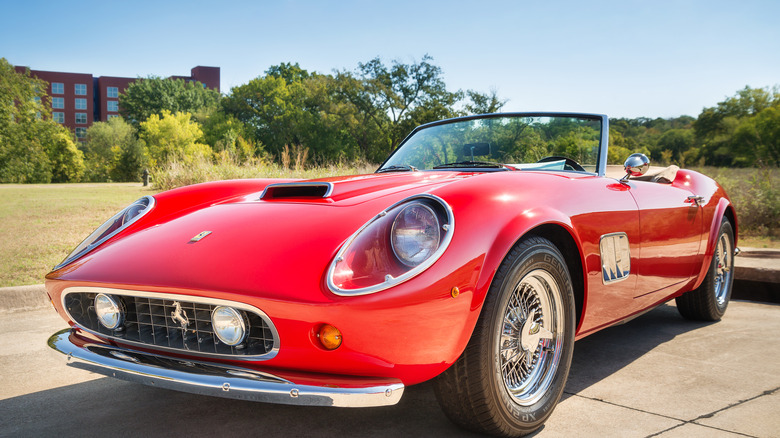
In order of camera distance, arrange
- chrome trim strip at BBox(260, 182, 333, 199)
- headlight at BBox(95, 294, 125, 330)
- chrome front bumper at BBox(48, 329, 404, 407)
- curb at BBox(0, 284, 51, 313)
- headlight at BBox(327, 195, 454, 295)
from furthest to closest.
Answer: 1. curb at BBox(0, 284, 51, 313)
2. chrome trim strip at BBox(260, 182, 333, 199)
3. headlight at BBox(95, 294, 125, 330)
4. headlight at BBox(327, 195, 454, 295)
5. chrome front bumper at BBox(48, 329, 404, 407)

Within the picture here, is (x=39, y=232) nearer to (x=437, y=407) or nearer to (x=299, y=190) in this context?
(x=299, y=190)

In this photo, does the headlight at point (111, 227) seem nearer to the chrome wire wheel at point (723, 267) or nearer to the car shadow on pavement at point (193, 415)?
the car shadow on pavement at point (193, 415)

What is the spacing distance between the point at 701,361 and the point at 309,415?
204 centimetres

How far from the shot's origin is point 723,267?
3.96 meters

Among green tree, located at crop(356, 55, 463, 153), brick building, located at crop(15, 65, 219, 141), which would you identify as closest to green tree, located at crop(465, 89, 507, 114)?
green tree, located at crop(356, 55, 463, 153)

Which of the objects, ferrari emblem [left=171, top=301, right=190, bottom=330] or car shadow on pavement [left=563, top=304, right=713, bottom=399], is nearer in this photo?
ferrari emblem [left=171, top=301, right=190, bottom=330]

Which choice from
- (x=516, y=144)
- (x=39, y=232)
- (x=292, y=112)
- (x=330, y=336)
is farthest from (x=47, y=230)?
(x=292, y=112)

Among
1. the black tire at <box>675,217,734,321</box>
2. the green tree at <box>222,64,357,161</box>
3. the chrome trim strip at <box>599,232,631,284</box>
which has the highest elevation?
the green tree at <box>222,64,357,161</box>

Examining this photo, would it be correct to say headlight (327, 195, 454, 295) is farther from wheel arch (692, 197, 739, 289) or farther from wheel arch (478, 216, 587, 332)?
wheel arch (692, 197, 739, 289)

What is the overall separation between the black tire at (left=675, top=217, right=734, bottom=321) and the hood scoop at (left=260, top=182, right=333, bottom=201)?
8.52 ft

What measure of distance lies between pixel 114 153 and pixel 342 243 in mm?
62319

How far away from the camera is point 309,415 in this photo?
219 centimetres

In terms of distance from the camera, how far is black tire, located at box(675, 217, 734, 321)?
12.0ft

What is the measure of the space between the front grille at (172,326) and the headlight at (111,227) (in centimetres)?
30
